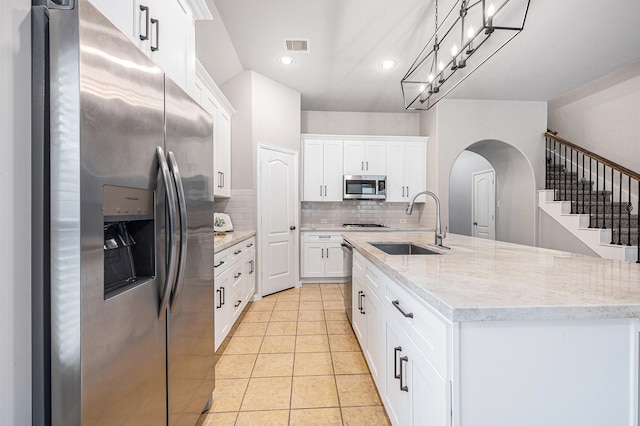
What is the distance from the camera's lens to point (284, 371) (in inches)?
85.0

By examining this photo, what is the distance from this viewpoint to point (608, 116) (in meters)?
4.64

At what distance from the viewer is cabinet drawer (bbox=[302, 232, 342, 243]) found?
4.77m

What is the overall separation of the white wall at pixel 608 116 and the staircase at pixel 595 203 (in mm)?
259

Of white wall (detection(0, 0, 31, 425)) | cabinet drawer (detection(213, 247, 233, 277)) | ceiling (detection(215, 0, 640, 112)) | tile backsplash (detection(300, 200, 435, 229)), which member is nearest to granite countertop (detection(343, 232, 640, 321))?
white wall (detection(0, 0, 31, 425))

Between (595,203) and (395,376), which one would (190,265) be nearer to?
(395,376)

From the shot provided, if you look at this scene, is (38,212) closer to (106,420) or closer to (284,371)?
(106,420)

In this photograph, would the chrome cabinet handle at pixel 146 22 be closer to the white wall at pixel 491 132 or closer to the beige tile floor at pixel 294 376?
the beige tile floor at pixel 294 376

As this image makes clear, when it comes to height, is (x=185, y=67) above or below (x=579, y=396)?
above

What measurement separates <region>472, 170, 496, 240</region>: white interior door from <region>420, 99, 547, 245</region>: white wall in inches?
50.9

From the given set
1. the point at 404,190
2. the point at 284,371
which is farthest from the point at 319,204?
the point at 284,371

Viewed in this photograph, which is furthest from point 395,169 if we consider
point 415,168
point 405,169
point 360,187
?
point 360,187

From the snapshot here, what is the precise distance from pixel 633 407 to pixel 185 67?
2.41 metres

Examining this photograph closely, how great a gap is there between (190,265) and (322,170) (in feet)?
12.7

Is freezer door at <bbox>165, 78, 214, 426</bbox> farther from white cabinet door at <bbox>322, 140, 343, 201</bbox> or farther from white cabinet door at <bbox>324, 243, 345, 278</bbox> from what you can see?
white cabinet door at <bbox>322, 140, 343, 201</bbox>
